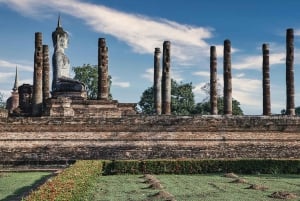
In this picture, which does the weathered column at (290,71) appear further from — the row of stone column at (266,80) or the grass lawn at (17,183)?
the grass lawn at (17,183)

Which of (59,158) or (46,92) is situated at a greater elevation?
(46,92)

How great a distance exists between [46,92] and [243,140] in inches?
460

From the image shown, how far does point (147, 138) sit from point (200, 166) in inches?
126

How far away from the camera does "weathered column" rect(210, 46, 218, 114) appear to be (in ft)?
91.9

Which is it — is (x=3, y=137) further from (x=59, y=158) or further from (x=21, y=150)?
(x=59, y=158)

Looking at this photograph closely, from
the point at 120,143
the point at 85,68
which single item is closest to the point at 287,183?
the point at 120,143

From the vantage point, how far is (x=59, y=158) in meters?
20.7

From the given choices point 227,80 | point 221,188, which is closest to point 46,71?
point 227,80

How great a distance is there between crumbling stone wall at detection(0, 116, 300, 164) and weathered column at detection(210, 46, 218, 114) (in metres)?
6.12

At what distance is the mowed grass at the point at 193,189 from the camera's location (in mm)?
11961

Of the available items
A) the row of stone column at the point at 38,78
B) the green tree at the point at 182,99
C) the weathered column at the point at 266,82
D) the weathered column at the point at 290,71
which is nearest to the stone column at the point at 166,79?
the weathered column at the point at 266,82

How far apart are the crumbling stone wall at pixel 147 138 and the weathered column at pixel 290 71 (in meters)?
4.70

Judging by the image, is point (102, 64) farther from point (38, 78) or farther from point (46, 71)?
point (46, 71)

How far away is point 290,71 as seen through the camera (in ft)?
88.0
